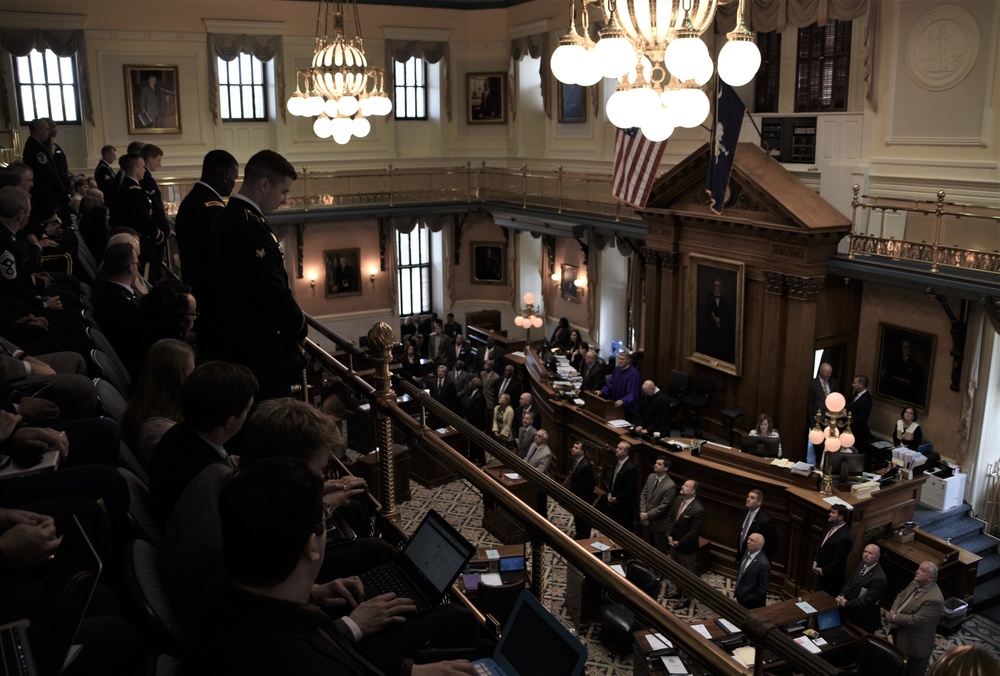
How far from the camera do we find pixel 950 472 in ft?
36.7

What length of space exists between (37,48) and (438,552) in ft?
60.4

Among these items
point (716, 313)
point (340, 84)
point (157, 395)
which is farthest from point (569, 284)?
point (157, 395)

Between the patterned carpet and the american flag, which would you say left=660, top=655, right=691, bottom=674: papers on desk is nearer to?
the patterned carpet

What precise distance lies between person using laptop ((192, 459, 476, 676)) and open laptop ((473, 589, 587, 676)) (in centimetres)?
52

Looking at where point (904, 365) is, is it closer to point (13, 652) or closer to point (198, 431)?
point (198, 431)

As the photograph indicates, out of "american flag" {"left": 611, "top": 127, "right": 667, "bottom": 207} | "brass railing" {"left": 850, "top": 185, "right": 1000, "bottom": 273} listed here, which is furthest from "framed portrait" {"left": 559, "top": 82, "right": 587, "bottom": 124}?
"brass railing" {"left": 850, "top": 185, "right": 1000, "bottom": 273}

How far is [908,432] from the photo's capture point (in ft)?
38.0

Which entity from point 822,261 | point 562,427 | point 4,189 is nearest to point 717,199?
point 822,261

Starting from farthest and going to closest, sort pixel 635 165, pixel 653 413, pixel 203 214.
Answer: pixel 653 413 < pixel 635 165 < pixel 203 214

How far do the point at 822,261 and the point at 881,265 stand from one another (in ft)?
2.88

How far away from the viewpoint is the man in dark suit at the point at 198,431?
9.09 feet

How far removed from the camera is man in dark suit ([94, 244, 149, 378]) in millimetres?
4832

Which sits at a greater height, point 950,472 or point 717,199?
point 717,199

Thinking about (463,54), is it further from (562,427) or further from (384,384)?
(384,384)
